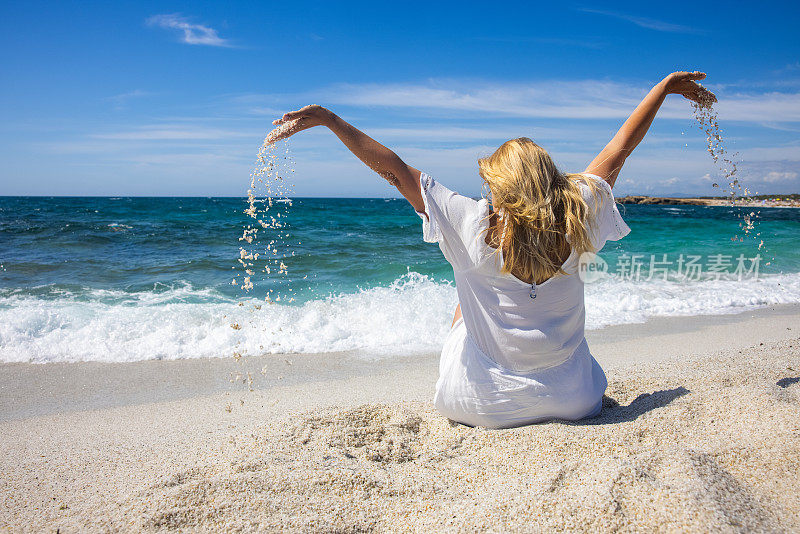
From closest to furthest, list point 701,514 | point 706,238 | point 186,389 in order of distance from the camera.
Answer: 1. point 701,514
2. point 186,389
3. point 706,238

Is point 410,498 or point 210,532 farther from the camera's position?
point 410,498

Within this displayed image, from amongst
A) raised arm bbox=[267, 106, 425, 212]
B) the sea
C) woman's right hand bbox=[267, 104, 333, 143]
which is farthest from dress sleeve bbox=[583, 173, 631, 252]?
woman's right hand bbox=[267, 104, 333, 143]

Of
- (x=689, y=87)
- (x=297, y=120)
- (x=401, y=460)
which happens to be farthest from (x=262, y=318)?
(x=689, y=87)

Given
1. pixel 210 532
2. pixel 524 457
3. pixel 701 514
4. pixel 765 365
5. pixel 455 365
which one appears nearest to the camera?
pixel 701 514

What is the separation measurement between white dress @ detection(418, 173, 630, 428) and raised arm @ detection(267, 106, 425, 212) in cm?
8

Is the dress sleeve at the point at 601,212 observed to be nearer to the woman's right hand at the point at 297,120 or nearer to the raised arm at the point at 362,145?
the raised arm at the point at 362,145

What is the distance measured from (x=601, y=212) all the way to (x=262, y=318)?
17.5 feet

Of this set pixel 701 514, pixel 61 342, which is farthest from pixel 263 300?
pixel 701 514

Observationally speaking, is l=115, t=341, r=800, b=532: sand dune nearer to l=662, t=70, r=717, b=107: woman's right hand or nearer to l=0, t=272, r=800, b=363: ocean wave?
l=662, t=70, r=717, b=107: woman's right hand

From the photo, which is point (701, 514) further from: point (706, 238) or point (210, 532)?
point (706, 238)

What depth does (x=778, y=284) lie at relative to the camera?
31.0 feet

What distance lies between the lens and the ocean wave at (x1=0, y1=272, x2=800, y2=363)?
5.53 metres

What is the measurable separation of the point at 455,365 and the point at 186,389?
2.94 m

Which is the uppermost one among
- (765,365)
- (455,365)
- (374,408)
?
(455,365)
